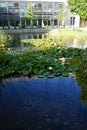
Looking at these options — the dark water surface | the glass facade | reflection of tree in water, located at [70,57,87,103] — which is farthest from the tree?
the dark water surface

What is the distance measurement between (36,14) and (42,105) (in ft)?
76.3

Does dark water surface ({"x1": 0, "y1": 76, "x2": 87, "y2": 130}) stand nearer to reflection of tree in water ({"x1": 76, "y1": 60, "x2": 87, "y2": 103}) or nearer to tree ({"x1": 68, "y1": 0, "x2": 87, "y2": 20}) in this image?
reflection of tree in water ({"x1": 76, "y1": 60, "x2": 87, "y2": 103})

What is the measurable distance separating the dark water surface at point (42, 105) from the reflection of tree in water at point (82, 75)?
0.50ft

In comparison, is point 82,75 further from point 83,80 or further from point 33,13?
point 33,13

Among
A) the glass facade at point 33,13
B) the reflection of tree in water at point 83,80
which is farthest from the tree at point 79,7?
the reflection of tree in water at point 83,80

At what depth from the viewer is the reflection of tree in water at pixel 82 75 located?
5.56 meters

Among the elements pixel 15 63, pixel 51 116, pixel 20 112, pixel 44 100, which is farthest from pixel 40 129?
pixel 15 63

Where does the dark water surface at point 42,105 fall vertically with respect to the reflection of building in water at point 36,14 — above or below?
below

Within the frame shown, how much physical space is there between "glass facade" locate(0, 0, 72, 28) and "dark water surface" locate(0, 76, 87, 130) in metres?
20.7

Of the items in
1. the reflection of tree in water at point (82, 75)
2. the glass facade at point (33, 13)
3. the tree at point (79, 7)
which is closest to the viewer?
the reflection of tree in water at point (82, 75)

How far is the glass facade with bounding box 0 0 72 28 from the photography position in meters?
25.8

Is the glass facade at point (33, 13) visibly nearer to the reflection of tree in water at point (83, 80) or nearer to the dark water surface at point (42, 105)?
the reflection of tree in water at point (83, 80)

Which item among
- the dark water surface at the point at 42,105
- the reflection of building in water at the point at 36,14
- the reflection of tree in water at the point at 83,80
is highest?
the reflection of building in water at the point at 36,14

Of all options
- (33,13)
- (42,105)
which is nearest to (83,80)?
(42,105)
